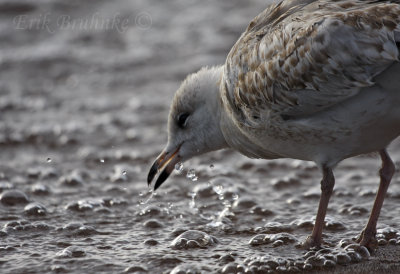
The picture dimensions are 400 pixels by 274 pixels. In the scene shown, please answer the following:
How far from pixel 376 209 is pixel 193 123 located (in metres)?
1.58

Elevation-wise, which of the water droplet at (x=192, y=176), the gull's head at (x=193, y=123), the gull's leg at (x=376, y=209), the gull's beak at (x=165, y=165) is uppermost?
the gull's head at (x=193, y=123)

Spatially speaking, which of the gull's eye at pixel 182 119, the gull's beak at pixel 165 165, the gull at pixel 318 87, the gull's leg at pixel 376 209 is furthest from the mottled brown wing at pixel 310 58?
the gull's leg at pixel 376 209

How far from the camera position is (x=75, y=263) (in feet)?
16.6

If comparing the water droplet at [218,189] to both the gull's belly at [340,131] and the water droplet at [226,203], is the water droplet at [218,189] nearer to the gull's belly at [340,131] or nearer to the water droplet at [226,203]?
the water droplet at [226,203]

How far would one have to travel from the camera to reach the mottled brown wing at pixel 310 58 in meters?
4.48

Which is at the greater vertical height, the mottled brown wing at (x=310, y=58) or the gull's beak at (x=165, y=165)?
the mottled brown wing at (x=310, y=58)

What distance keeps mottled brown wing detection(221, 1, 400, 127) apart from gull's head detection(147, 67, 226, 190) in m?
0.50

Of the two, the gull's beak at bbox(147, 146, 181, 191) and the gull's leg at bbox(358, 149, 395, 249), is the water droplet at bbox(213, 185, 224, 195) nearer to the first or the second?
the gull's beak at bbox(147, 146, 181, 191)

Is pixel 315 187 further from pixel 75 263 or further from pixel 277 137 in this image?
pixel 75 263

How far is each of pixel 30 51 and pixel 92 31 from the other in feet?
3.53

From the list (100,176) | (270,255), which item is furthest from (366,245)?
(100,176)

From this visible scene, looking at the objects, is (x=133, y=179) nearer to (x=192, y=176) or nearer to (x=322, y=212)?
(x=192, y=176)

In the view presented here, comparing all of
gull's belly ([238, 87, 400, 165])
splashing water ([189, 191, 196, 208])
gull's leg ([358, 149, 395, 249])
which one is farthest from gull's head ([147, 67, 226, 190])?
gull's leg ([358, 149, 395, 249])

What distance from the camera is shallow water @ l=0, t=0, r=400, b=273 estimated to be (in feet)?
17.1
